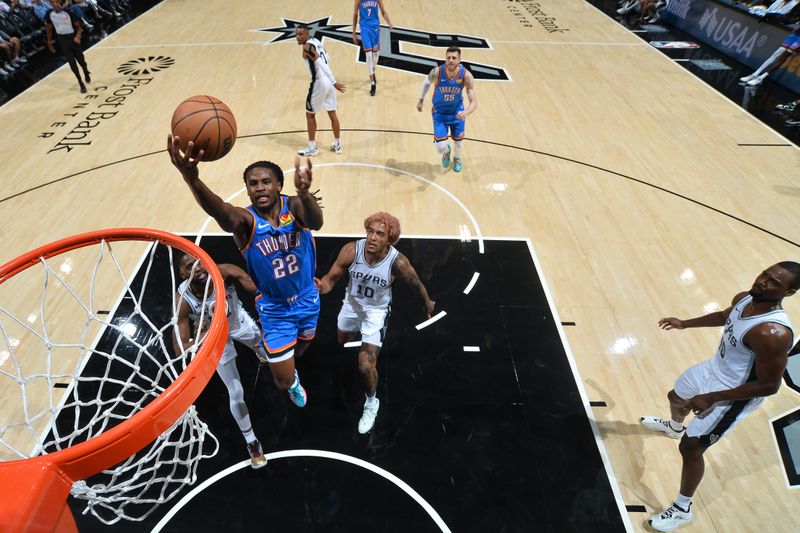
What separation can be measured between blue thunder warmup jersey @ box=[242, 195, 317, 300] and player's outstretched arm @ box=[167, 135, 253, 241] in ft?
0.26

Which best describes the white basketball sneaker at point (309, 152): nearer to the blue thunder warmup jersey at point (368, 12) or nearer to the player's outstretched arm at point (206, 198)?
the blue thunder warmup jersey at point (368, 12)

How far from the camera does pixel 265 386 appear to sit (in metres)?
3.89

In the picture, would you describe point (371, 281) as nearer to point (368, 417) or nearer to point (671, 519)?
point (368, 417)

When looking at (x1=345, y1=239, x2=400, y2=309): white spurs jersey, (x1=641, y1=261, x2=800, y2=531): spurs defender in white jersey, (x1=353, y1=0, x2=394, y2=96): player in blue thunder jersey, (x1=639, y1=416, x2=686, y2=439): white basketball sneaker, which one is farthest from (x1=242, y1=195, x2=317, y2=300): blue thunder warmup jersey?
(x1=353, y1=0, x2=394, y2=96): player in blue thunder jersey

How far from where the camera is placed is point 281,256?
3.22 m

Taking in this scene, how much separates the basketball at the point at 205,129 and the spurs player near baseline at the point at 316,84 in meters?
2.89

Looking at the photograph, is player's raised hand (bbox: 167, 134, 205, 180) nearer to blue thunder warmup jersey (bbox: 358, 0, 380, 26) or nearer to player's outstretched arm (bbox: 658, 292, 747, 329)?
player's outstretched arm (bbox: 658, 292, 747, 329)

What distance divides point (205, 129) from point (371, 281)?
61.4 inches

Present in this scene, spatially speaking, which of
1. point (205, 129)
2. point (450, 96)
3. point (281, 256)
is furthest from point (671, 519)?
point (450, 96)

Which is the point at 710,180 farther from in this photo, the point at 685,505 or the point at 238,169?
the point at 238,169

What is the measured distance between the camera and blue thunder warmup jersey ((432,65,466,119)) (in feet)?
19.2

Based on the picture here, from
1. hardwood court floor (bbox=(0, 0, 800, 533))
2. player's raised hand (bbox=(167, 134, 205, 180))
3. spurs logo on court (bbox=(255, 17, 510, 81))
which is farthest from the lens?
spurs logo on court (bbox=(255, 17, 510, 81))

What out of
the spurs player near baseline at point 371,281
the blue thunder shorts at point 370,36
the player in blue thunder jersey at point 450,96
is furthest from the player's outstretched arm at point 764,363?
the blue thunder shorts at point 370,36

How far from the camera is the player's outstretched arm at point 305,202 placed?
259 centimetres
